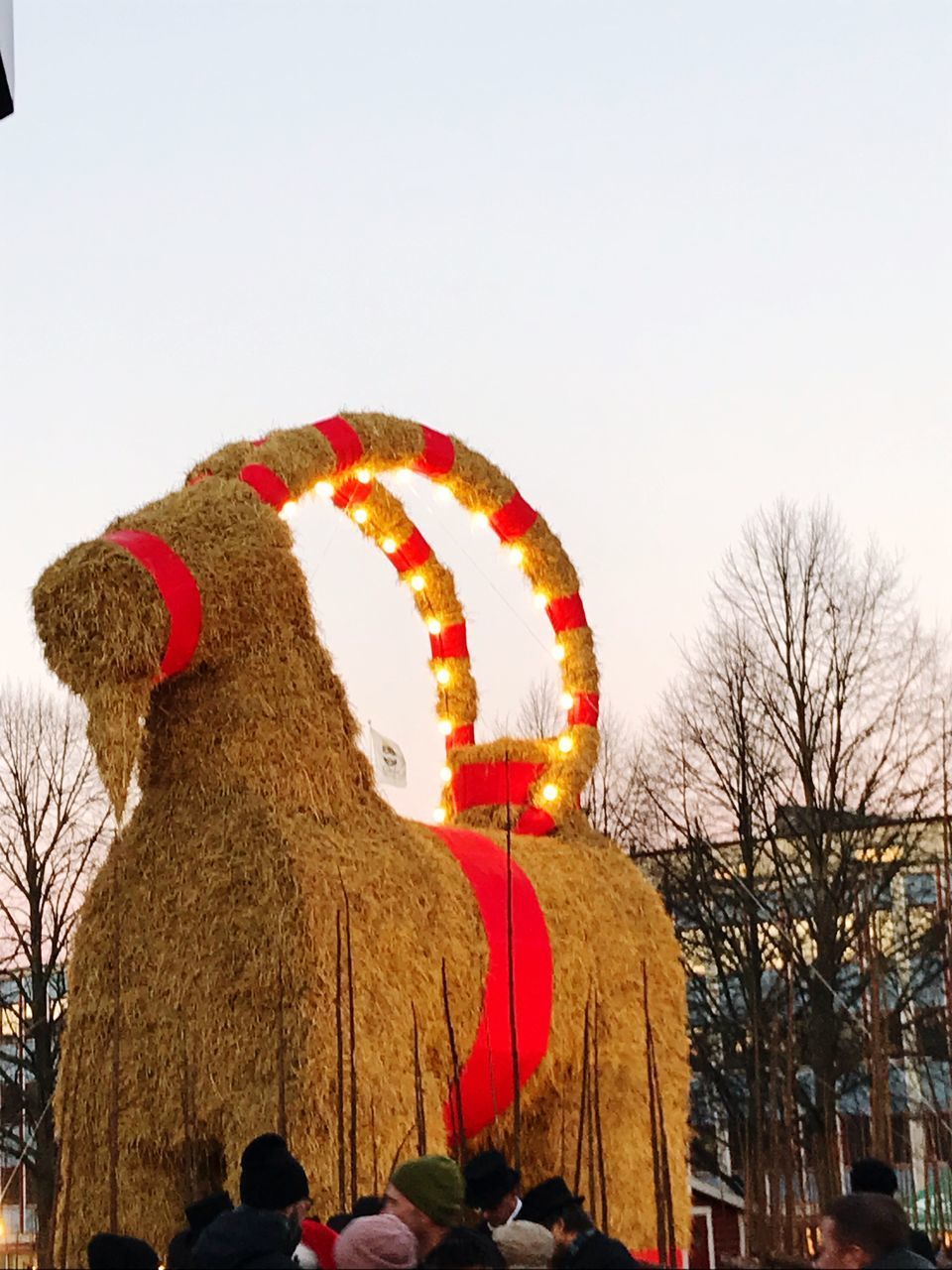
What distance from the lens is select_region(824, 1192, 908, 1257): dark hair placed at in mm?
4398

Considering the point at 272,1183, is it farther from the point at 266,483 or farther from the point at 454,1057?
the point at 266,483

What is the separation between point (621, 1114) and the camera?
32.8ft

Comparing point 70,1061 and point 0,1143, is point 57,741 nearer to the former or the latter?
point 0,1143

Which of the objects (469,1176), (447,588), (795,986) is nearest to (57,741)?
(795,986)

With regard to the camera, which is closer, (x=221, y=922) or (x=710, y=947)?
(x=221, y=922)

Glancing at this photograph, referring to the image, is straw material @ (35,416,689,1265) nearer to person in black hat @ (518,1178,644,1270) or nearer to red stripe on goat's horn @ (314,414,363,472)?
red stripe on goat's horn @ (314,414,363,472)

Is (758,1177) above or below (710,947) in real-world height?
below

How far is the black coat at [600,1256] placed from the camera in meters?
4.50

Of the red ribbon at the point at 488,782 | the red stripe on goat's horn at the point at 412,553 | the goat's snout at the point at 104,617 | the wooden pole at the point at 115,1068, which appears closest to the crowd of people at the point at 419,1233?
the wooden pole at the point at 115,1068

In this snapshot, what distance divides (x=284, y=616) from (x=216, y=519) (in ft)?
1.91

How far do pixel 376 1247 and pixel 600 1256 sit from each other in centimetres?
58

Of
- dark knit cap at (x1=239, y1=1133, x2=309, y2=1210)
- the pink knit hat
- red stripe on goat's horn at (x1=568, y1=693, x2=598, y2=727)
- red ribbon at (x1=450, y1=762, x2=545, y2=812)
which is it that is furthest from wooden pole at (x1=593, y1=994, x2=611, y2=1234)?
the pink knit hat

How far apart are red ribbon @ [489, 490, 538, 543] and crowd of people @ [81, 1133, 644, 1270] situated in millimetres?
5087

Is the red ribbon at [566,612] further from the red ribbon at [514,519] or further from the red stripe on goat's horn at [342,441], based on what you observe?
the red stripe on goat's horn at [342,441]
